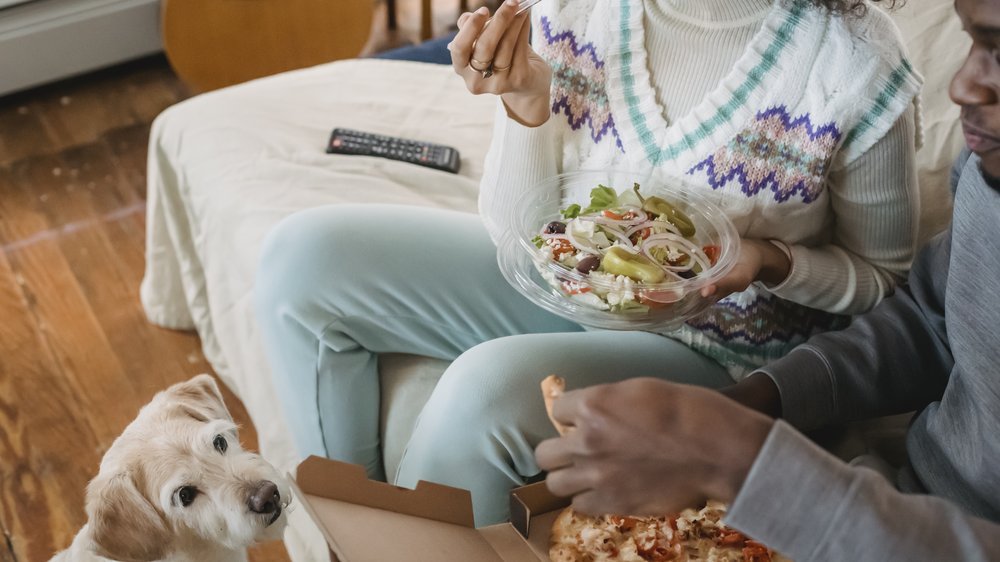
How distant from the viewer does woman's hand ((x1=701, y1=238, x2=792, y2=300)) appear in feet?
3.64

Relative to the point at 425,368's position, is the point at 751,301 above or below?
above

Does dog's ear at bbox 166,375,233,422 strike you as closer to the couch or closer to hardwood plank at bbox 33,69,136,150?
the couch

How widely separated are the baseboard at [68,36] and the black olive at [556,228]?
1.88 metres

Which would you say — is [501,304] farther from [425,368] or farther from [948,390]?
[948,390]

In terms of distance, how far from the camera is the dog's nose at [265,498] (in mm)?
1113

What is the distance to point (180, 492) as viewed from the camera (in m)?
1.09

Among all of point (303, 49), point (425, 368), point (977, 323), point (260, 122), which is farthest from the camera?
point (303, 49)

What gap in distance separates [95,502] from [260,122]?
92 cm

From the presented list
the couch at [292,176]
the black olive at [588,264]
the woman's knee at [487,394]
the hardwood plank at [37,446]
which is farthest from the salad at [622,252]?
the hardwood plank at [37,446]

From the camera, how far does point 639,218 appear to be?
1.14 meters

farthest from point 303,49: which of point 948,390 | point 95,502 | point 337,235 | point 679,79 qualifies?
point 948,390

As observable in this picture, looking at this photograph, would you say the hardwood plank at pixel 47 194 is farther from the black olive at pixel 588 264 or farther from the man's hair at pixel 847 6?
the man's hair at pixel 847 6

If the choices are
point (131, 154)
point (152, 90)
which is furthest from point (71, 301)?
point (152, 90)

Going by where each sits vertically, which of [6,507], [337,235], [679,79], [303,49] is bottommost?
[6,507]
